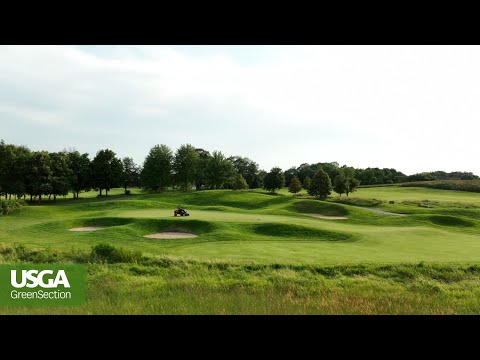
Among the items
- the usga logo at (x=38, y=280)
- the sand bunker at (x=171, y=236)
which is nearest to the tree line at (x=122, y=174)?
the sand bunker at (x=171, y=236)

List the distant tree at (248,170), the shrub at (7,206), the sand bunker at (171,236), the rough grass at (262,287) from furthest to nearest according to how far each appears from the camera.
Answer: the distant tree at (248,170) < the shrub at (7,206) < the sand bunker at (171,236) < the rough grass at (262,287)

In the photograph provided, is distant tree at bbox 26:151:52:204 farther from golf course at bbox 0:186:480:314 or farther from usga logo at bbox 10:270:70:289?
usga logo at bbox 10:270:70:289

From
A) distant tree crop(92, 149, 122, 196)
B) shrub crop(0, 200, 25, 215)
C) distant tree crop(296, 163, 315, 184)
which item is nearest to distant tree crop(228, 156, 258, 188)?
distant tree crop(296, 163, 315, 184)

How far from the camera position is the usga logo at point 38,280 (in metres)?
5.42

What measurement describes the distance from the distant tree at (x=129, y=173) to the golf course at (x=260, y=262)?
25656mm

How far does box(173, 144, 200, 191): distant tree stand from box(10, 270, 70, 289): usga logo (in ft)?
214

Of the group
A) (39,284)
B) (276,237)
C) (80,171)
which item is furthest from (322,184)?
(39,284)

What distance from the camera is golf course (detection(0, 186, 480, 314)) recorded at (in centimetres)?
473

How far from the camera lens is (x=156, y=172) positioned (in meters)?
68.3

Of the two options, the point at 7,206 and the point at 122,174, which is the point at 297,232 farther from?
the point at 122,174

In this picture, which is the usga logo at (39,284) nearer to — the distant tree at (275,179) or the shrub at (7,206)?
the shrub at (7,206)

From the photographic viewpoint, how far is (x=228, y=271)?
11.8m
